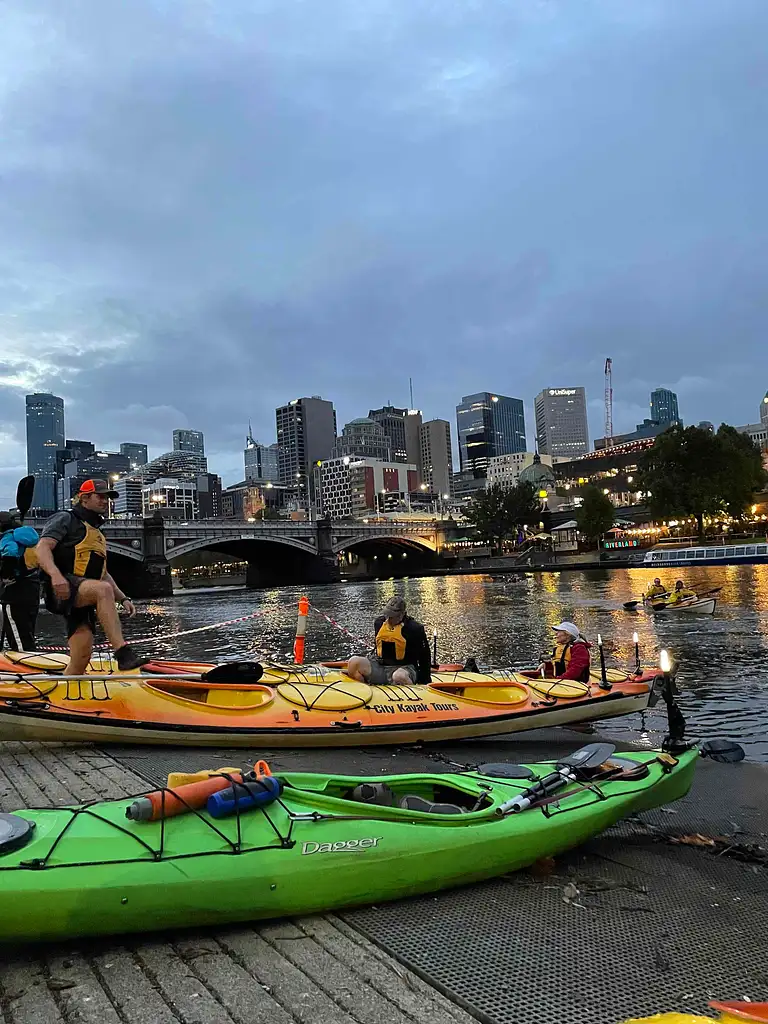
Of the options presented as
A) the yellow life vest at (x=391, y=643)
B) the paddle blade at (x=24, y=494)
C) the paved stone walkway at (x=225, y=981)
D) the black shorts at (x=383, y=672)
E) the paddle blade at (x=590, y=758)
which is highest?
the paddle blade at (x=24, y=494)

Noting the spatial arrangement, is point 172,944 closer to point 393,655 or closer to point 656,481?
point 393,655

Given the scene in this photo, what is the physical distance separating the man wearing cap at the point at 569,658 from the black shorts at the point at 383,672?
248 centimetres

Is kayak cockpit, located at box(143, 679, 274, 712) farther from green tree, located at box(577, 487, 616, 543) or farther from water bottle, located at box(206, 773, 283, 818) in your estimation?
green tree, located at box(577, 487, 616, 543)

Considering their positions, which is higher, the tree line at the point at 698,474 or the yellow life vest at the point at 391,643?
the tree line at the point at 698,474

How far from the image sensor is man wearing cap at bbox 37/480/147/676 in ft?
23.2

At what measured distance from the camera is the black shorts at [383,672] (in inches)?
382

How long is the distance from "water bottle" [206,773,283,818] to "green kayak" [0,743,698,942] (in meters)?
0.04

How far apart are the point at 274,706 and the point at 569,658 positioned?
5.03 m

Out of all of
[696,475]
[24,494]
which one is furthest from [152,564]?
[696,475]

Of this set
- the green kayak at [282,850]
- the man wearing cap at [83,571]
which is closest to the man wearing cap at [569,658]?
the green kayak at [282,850]

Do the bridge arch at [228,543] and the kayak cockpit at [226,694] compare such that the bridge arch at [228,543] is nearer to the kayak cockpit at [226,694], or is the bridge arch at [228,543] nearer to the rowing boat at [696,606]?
the rowing boat at [696,606]

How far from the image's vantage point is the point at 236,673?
8.89m

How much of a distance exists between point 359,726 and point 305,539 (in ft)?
256

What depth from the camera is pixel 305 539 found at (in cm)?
8612
